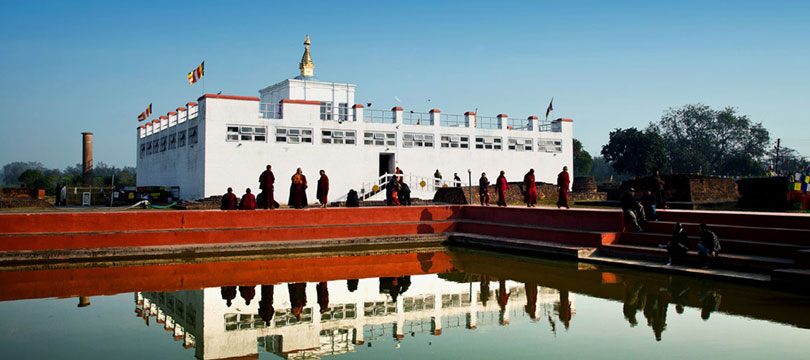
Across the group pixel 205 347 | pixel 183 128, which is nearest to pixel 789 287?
pixel 205 347

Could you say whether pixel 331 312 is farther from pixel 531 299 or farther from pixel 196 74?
pixel 196 74

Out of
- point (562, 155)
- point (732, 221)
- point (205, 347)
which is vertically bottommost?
point (205, 347)

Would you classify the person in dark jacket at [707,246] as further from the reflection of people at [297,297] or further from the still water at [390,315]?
the reflection of people at [297,297]

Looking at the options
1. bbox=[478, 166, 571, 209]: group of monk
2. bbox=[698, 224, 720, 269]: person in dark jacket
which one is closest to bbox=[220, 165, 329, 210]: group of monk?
bbox=[478, 166, 571, 209]: group of monk

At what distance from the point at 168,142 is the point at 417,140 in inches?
563

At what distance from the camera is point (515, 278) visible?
10.5 meters

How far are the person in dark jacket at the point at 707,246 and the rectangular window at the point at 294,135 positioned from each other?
2134cm

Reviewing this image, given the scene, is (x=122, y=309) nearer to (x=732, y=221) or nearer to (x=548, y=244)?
(x=548, y=244)

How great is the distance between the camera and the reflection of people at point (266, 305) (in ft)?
24.5

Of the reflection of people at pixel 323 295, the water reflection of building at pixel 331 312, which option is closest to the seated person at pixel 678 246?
the water reflection of building at pixel 331 312

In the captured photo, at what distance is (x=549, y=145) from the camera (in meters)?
36.6

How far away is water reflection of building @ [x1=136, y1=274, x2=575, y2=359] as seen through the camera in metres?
6.52

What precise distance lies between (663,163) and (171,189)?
50148 millimetres

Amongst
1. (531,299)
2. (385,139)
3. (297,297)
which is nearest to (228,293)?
(297,297)
